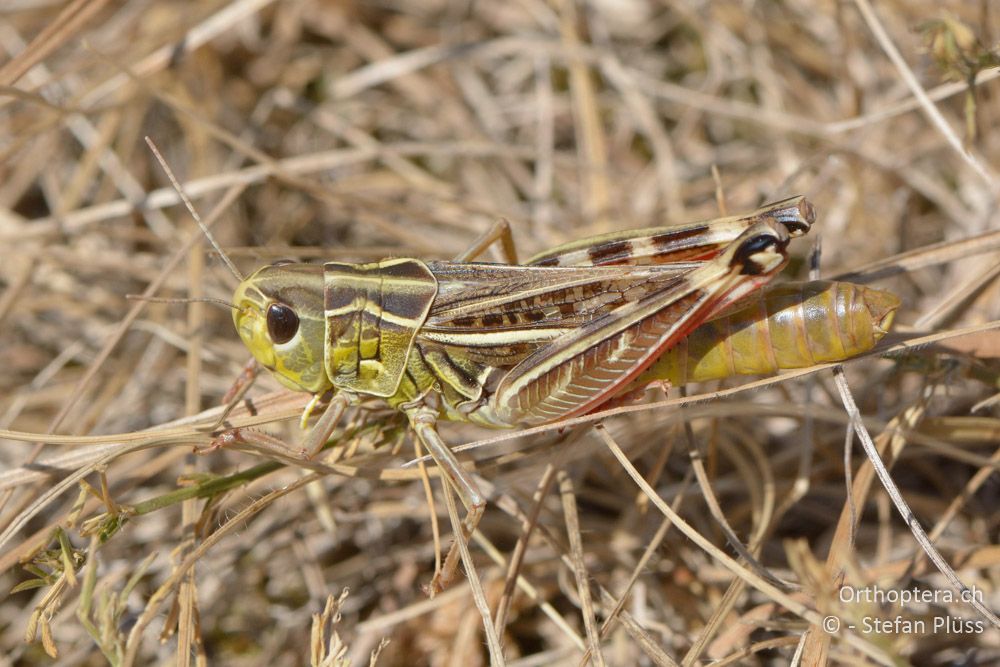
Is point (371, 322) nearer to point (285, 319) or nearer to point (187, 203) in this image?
point (285, 319)

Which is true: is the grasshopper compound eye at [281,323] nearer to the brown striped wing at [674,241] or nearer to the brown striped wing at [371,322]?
the brown striped wing at [371,322]

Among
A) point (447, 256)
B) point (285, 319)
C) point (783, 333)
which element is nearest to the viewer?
point (783, 333)

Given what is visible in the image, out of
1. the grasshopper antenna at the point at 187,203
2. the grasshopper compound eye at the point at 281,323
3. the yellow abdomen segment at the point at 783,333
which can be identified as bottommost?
the grasshopper compound eye at the point at 281,323

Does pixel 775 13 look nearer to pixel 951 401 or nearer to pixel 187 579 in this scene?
pixel 951 401

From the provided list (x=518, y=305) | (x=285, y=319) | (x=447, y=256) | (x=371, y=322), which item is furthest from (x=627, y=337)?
(x=447, y=256)

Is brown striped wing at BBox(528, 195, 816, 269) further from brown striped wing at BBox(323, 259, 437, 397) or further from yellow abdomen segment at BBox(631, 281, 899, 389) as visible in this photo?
brown striped wing at BBox(323, 259, 437, 397)

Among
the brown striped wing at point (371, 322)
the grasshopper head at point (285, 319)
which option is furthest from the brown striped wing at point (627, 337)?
the grasshopper head at point (285, 319)

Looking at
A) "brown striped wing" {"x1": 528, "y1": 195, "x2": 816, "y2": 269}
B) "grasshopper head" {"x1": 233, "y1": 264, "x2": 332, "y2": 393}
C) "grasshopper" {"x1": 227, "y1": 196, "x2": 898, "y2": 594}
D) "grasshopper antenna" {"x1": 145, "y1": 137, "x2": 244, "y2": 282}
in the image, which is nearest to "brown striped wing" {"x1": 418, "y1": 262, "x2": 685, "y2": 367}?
"grasshopper" {"x1": 227, "y1": 196, "x2": 898, "y2": 594}
